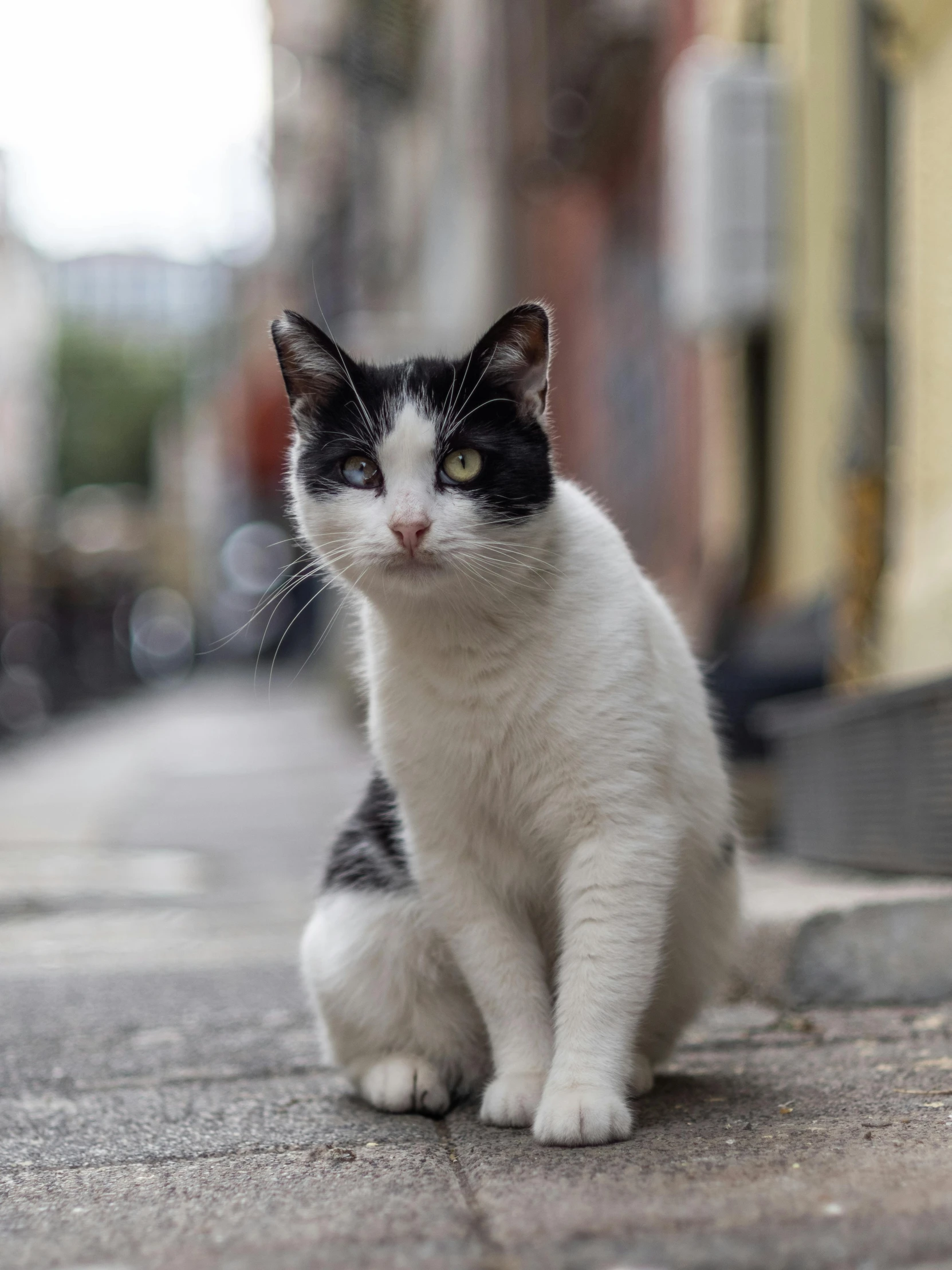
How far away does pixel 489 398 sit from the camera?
7.09 feet

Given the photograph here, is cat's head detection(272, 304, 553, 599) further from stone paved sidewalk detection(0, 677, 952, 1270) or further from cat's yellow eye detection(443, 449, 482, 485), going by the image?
stone paved sidewalk detection(0, 677, 952, 1270)

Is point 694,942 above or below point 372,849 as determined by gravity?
below

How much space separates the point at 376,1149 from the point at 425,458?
3.20ft

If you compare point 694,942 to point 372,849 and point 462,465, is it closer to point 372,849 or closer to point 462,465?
point 372,849

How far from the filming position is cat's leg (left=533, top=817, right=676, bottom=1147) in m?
1.96

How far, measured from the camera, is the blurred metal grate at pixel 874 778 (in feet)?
9.97

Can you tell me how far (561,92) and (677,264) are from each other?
351 cm

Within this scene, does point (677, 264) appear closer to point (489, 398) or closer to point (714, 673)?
point (714, 673)

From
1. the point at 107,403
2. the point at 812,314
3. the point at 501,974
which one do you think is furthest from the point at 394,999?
the point at 107,403

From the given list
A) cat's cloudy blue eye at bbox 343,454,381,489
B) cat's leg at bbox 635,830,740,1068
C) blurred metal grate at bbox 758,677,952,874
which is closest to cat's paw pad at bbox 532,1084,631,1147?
cat's leg at bbox 635,830,740,1068

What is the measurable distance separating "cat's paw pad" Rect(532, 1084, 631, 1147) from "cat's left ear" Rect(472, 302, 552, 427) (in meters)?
1.00

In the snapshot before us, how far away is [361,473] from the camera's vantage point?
211 centimetres

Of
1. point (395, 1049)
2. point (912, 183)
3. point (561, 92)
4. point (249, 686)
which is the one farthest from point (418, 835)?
point (249, 686)

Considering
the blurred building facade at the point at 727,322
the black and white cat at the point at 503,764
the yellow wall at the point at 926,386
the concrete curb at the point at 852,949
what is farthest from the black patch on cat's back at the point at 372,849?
the yellow wall at the point at 926,386
